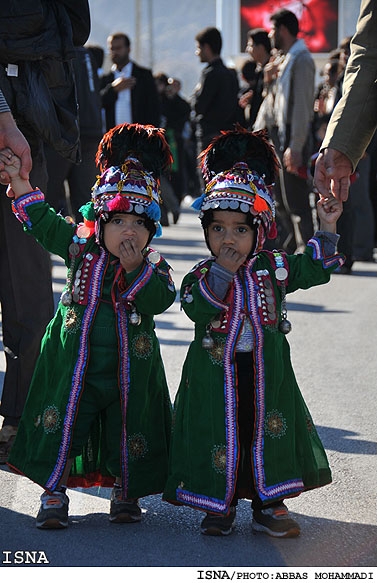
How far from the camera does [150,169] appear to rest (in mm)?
3996

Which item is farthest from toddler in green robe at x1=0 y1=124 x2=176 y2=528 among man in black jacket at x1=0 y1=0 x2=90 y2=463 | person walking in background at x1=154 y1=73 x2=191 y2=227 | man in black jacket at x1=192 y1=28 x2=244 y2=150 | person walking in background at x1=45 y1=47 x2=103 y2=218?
person walking in background at x1=154 y1=73 x2=191 y2=227

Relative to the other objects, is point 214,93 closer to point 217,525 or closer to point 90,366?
point 90,366

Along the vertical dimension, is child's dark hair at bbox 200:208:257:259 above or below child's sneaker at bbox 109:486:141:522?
above

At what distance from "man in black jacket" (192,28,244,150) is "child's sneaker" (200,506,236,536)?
8455mm

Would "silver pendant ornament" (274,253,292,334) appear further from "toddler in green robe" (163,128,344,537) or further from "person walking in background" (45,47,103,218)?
"person walking in background" (45,47,103,218)

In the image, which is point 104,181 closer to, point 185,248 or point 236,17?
point 185,248

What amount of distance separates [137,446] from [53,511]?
1.22 feet

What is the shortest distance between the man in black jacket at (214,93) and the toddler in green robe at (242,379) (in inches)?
318

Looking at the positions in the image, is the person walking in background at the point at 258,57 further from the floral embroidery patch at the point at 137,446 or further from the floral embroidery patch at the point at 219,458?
the floral embroidery patch at the point at 219,458

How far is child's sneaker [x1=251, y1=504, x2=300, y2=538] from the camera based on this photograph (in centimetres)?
367

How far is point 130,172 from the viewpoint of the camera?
3.90 m

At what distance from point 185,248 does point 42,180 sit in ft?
27.3

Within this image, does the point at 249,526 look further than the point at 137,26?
No

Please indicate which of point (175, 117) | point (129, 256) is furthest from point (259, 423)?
point (175, 117)
